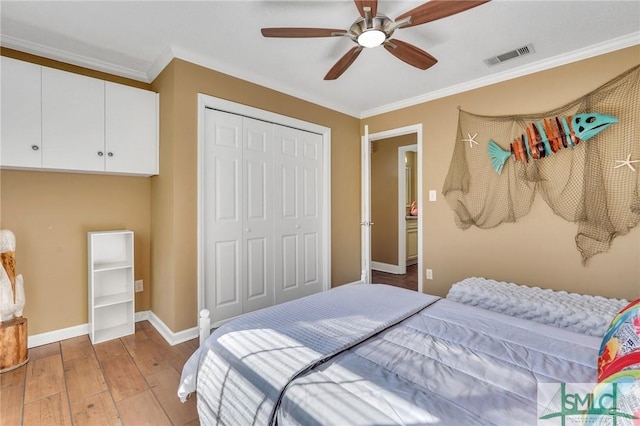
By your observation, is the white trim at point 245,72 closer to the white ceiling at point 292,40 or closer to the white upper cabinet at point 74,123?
the white ceiling at point 292,40

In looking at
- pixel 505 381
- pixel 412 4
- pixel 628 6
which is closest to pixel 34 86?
pixel 412 4

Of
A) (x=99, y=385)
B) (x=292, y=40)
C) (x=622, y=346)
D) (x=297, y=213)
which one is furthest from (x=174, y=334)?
(x=622, y=346)

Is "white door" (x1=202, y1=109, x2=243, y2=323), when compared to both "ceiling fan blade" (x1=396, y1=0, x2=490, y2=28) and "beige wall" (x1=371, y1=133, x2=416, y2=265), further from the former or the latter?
"beige wall" (x1=371, y1=133, x2=416, y2=265)

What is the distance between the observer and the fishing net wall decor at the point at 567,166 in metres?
2.30

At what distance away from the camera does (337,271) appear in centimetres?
384

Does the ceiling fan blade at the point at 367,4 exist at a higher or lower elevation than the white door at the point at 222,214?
higher

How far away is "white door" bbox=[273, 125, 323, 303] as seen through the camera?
3189mm

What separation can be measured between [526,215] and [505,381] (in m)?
2.27

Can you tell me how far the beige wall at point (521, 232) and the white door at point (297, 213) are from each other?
1251mm

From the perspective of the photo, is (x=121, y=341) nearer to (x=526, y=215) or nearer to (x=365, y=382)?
(x=365, y=382)

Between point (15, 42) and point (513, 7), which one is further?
point (15, 42)

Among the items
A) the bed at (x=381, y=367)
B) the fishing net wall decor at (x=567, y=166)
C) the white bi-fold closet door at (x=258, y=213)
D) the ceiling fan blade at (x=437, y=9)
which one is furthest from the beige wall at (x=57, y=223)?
the fishing net wall decor at (x=567, y=166)

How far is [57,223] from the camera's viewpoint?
247 cm

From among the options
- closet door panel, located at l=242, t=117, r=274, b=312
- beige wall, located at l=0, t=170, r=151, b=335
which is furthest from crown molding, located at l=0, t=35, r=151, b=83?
closet door panel, located at l=242, t=117, r=274, b=312
